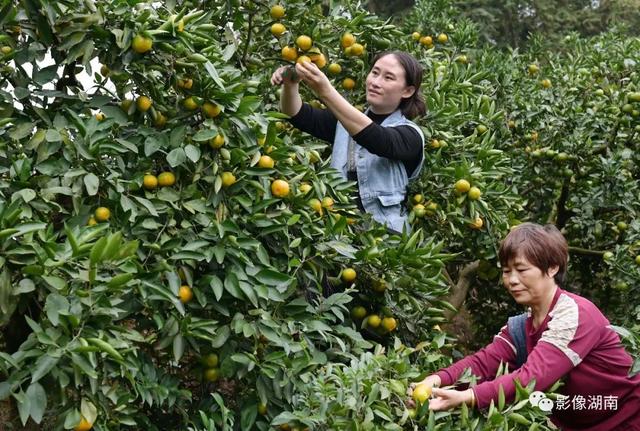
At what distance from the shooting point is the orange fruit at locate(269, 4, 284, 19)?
10.8ft

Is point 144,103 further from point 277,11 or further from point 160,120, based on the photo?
point 277,11

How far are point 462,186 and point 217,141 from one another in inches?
50.4

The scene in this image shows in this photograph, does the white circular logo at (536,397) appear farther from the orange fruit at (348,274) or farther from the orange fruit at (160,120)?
the orange fruit at (160,120)

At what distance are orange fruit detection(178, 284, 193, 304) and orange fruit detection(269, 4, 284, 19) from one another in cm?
123

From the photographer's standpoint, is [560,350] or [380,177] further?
[380,177]

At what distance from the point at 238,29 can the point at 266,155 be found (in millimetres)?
887

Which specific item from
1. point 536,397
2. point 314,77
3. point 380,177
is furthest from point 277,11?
point 536,397

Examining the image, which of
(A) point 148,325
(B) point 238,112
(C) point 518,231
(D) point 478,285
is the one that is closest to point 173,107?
(B) point 238,112

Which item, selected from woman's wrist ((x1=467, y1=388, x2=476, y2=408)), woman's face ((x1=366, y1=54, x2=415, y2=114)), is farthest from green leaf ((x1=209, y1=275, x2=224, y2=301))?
woman's face ((x1=366, y1=54, x2=415, y2=114))

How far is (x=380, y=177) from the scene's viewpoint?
3.45m

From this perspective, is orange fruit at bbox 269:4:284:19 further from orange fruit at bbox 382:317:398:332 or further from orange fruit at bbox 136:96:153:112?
orange fruit at bbox 382:317:398:332

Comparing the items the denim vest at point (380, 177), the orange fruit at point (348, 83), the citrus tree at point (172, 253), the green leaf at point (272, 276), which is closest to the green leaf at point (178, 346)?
the citrus tree at point (172, 253)

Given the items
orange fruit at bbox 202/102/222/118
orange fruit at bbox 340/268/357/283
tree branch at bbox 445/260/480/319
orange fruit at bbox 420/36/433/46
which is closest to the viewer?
orange fruit at bbox 202/102/222/118

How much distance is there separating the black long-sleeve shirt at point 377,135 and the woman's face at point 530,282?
724mm
